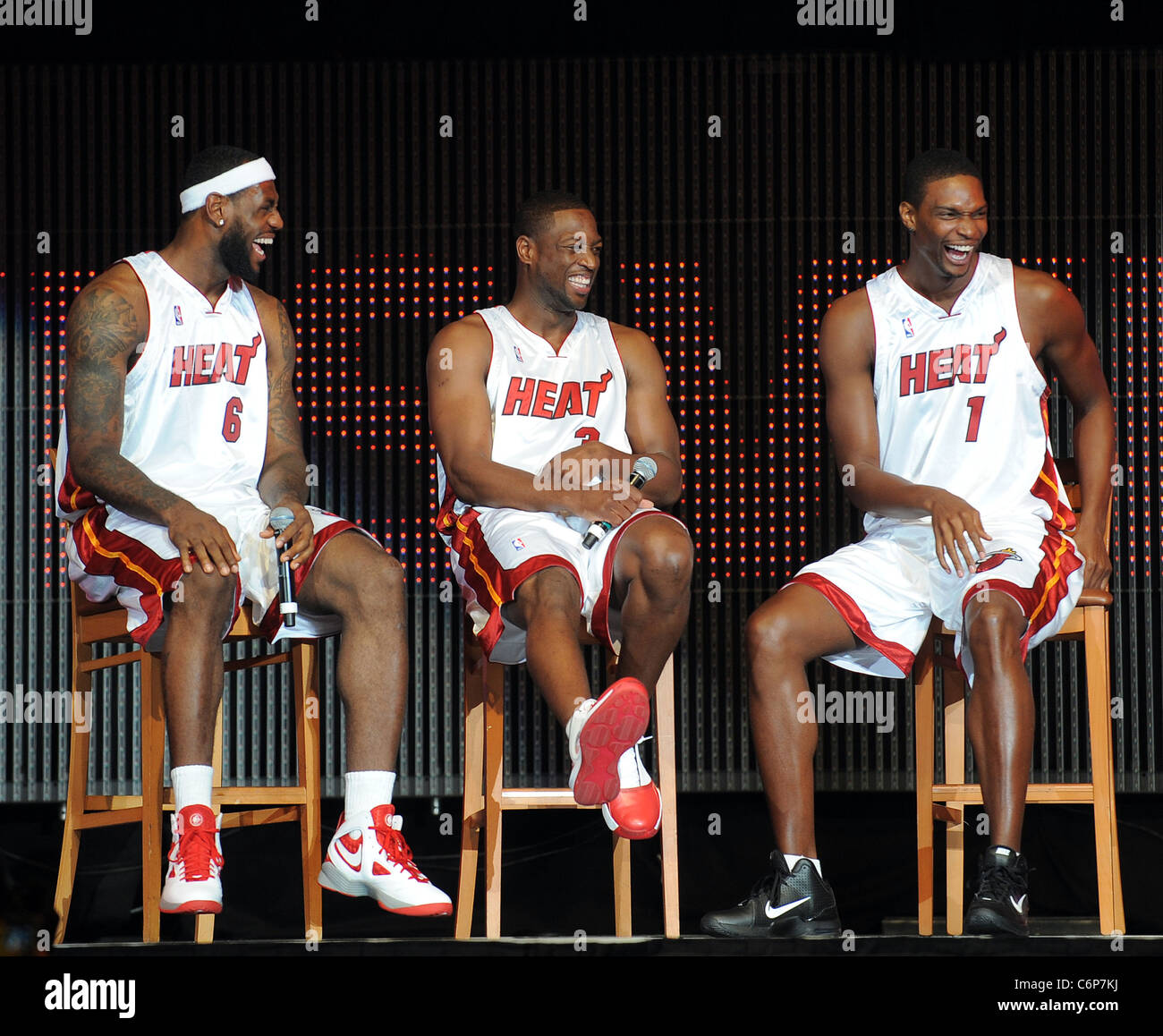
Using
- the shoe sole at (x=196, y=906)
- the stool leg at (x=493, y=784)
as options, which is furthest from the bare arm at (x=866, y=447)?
the shoe sole at (x=196, y=906)

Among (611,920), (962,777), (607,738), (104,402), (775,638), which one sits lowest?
(611,920)

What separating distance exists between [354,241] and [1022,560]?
2.71 m

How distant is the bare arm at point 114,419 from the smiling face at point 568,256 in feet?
2.74

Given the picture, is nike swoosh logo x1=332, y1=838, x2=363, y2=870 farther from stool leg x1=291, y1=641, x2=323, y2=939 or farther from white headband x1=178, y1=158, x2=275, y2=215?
white headband x1=178, y1=158, x2=275, y2=215

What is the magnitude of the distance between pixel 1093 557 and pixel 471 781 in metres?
1.30

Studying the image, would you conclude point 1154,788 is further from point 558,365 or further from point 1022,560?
point 558,365

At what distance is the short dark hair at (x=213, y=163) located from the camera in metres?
2.99

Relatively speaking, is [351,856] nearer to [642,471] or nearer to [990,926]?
[642,471]

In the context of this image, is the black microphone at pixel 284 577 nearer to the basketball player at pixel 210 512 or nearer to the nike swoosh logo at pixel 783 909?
the basketball player at pixel 210 512

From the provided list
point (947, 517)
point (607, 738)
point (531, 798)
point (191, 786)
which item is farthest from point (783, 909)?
point (191, 786)

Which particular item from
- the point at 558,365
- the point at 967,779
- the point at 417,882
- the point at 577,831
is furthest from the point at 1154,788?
the point at 417,882

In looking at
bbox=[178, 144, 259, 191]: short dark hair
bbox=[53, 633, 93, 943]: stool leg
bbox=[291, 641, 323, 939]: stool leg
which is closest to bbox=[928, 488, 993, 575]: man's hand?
bbox=[291, 641, 323, 939]: stool leg

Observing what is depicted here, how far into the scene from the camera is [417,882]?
2.47 metres

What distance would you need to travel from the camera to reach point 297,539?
269cm
